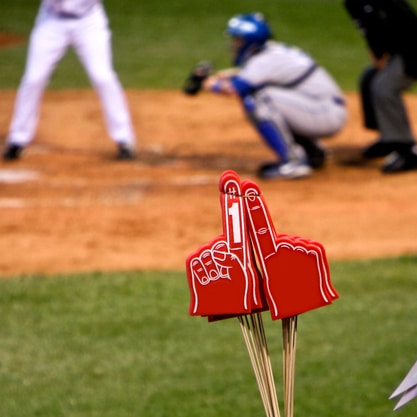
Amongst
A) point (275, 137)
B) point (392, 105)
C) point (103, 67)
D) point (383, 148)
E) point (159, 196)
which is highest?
point (392, 105)

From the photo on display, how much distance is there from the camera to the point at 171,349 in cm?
510

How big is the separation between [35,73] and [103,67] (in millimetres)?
588

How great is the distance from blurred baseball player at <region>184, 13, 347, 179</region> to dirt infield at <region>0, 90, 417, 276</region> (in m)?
0.30

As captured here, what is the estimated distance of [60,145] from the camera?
10.2 m

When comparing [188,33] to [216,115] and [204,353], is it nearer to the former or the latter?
[216,115]

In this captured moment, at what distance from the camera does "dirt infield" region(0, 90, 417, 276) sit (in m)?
6.98

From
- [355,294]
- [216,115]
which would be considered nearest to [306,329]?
[355,294]

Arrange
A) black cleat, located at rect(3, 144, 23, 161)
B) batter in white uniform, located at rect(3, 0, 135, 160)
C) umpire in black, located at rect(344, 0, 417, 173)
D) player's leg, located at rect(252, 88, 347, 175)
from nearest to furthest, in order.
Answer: umpire in black, located at rect(344, 0, 417, 173)
player's leg, located at rect(252, 88, 347, 175)
batter in white uniform, located at rect(3, 0, 135, 160)
black cleat, located at rect(3, 144, 23, 161)

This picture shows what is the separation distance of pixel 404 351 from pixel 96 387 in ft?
4.77

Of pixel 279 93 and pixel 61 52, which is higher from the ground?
pixel 279 93

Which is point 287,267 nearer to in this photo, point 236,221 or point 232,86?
point 236,221

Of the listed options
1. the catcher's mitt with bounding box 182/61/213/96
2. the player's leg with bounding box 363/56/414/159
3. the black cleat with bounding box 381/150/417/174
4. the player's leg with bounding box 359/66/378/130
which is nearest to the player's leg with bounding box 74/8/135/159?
the catcher's mitt with bounding box 182/61/213/96

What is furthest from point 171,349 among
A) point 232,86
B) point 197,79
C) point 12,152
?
point 12,152

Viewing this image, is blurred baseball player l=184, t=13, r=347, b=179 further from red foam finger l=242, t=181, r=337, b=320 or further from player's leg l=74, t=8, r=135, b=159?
red foam finger l=242, t=181, r=337, b=320
